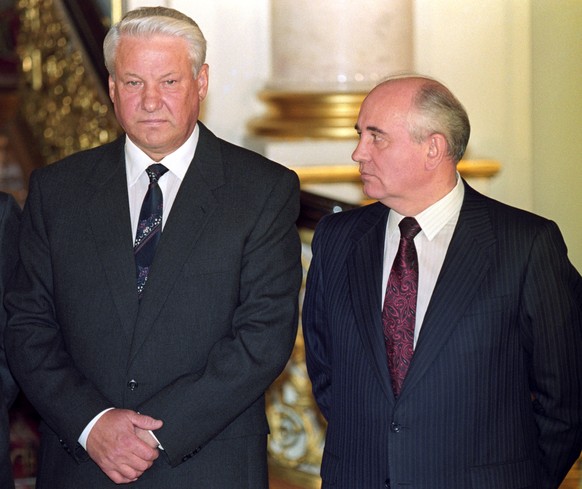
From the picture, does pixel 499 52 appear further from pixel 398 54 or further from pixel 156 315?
pixel 156 315

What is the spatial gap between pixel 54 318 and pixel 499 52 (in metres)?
3.89

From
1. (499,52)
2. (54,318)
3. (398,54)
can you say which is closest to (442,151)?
(54,318)

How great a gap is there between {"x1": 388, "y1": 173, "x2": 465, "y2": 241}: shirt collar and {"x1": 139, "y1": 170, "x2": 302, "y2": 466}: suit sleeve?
1.11ft

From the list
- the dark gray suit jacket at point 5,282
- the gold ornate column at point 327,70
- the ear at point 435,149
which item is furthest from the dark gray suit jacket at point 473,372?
the gold ornate column at point 327,70

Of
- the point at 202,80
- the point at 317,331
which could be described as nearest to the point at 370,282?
the point at 317,331

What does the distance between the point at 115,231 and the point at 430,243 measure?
85 cm

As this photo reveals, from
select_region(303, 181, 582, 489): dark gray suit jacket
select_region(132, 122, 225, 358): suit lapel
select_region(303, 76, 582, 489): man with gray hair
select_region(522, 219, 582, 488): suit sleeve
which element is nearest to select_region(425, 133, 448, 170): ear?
select_region(303, 76, 582, 489): man with gray hair

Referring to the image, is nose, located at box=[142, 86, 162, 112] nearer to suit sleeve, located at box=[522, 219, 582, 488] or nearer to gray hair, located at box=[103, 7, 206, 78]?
gray hair, located at box=[103, 7, 206, 78]

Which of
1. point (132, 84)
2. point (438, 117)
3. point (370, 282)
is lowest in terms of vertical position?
point (370, 282)

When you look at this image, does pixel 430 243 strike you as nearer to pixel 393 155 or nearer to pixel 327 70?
pixel 393 155

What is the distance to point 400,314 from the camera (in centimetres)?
311

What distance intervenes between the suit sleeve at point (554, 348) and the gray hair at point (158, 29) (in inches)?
40.7

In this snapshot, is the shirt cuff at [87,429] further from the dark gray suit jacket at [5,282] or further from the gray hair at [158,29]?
the gray hair at [158,29]

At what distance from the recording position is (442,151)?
3.19 m
